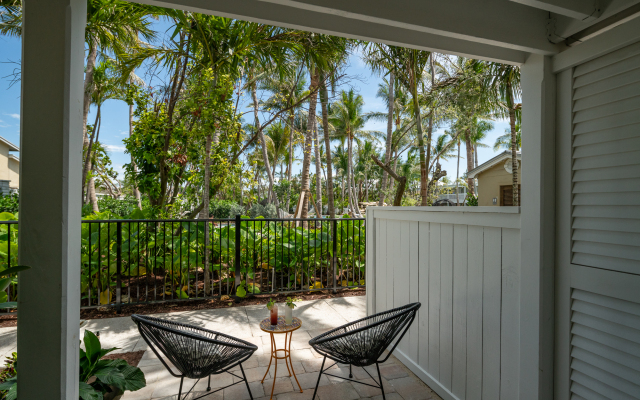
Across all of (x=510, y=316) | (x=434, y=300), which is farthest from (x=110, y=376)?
(x=510, y=316)

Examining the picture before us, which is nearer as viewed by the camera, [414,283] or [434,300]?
[434,300]

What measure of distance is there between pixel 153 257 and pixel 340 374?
2673 mm

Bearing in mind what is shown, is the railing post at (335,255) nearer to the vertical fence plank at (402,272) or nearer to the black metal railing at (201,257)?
the black metal railing at (201,257)

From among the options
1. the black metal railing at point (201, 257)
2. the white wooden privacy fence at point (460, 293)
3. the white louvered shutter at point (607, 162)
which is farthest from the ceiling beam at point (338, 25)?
the black metal railing at point (201, 257)

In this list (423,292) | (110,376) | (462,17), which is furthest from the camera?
(423,292)

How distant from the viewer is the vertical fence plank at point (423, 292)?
7.44 ft

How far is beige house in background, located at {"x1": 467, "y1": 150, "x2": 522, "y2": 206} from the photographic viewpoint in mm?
8703

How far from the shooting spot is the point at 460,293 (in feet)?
6.43

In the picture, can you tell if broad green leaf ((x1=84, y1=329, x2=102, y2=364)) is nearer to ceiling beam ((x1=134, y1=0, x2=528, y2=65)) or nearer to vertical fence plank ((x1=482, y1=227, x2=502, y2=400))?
ceiling beam ((x1=134, y1=0, x2=528, y2=65))

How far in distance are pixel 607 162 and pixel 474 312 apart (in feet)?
3.31

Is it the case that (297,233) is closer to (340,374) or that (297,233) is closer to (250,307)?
(250,307)

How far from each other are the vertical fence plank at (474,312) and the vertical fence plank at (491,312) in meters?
0.03

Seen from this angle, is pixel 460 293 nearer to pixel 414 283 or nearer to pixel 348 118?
pixel 414 283

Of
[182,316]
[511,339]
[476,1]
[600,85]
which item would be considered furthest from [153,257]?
[600,85]
